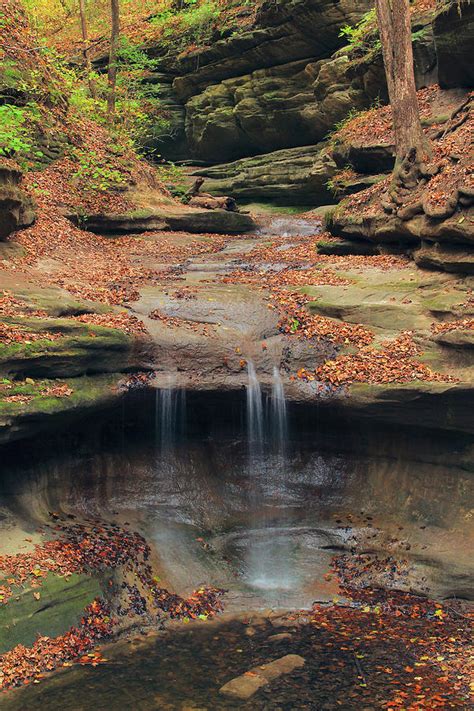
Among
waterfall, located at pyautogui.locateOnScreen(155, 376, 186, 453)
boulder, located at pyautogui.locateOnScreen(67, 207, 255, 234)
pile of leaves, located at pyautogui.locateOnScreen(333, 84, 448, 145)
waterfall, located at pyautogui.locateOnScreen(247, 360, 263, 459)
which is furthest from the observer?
boulder, located at pyautogui.locateOnScreen(67, 207, 255, 234)

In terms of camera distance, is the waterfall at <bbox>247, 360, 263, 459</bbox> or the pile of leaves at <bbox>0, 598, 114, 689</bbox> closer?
the pile of leaves at <bbox>0, 598, 114, 689</bbox>

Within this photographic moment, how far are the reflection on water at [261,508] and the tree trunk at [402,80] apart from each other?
827cm

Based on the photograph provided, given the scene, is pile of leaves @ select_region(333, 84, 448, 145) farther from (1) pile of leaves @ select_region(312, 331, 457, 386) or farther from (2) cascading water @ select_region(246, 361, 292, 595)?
(2) cascading water @ select_region(246, 361, 292, 595)

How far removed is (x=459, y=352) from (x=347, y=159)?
36.6ft

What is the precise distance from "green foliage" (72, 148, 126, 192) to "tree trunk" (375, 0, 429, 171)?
8433 mm

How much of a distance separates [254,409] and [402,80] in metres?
9.65

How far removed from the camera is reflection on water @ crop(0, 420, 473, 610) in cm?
1095

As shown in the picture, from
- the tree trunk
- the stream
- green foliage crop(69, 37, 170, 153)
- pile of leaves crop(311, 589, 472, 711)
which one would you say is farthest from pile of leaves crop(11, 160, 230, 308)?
pile of leaves crop(311, 589, 472, 711)

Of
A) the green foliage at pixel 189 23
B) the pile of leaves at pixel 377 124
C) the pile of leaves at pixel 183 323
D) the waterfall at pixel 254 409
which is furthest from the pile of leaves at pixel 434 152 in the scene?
the green foliage at pixel 189 23

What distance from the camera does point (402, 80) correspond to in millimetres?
16531

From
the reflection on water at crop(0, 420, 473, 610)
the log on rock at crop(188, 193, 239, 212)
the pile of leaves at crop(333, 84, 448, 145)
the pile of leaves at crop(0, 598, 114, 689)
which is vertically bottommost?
the pile of leaves at crop(0, 598, 114, 689)

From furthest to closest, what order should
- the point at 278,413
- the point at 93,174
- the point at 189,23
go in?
the point at 189,23 → the point at 93,174 → the point at 278,413

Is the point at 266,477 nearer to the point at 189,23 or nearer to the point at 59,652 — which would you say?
the point at 59,652

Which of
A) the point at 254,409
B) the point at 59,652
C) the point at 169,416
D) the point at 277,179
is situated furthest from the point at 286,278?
the point at 277,179
